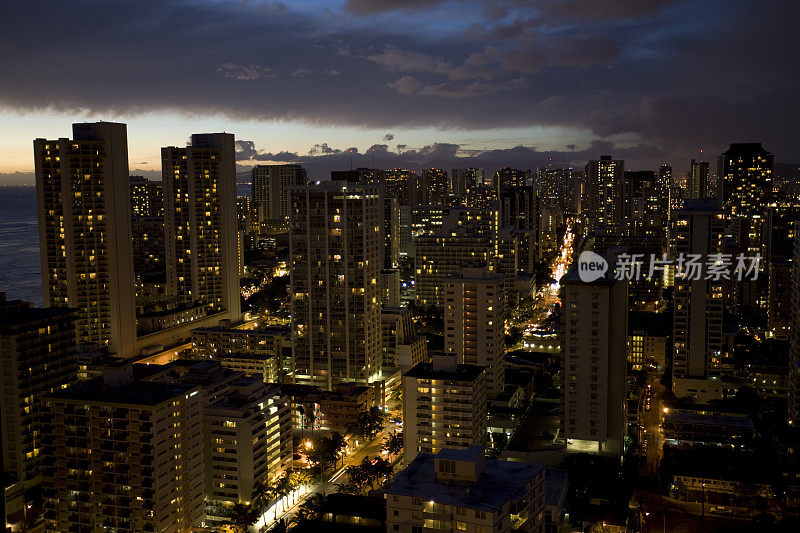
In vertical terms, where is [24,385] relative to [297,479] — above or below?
above

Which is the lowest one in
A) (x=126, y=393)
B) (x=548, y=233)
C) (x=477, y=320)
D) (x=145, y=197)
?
(x=126, y=393)

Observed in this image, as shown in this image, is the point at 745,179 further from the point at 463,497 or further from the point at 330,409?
the point at 463,497

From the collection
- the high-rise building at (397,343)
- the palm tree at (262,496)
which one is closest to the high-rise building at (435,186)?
the high-rise building at (397,343)

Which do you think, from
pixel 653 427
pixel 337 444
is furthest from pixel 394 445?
pixel 653 427

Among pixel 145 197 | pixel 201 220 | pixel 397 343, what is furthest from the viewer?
pixel 145 197

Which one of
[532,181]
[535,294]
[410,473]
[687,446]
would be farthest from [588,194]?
[410,473]

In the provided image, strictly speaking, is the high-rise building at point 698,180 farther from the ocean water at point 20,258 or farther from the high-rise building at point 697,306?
the ocean water at point 20,258

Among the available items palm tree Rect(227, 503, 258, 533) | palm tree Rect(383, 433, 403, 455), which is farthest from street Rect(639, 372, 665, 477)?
palm tree Rect(227, 503, 258, 533)
